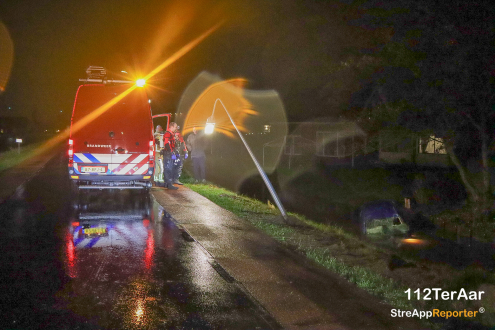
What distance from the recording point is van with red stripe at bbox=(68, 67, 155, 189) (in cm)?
1168

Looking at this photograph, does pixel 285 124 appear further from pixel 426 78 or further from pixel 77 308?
pixel 77 308

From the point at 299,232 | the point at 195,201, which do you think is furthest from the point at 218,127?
the point at 299,232

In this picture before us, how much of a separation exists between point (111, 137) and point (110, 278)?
6676mm

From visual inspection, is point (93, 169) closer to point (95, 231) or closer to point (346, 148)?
point (95, 231)

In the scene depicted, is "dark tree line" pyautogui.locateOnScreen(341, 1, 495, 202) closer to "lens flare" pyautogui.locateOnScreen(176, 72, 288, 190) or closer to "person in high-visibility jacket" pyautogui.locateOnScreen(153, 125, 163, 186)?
"person in high-visibility jacket" pyautogui.locateOnScreen(153, 125, 163, 186)

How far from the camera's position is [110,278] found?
576 centimetres

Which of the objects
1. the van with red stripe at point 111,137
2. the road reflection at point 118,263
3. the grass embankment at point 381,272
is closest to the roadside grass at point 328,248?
the grass embankment at point 381,272

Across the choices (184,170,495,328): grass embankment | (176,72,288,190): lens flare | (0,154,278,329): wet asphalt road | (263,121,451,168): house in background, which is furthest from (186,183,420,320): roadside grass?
(263,121,451,168): house in background

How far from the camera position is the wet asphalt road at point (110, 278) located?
4555 mm

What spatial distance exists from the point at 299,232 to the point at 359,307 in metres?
3.74

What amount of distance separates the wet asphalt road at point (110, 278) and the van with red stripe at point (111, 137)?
1.97 meters

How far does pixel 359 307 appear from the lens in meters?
4.96

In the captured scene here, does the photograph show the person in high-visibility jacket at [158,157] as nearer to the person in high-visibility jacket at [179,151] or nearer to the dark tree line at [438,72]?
the person in high-visibility jacket at [179,151]

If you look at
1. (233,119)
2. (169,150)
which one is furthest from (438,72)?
(233,119)
